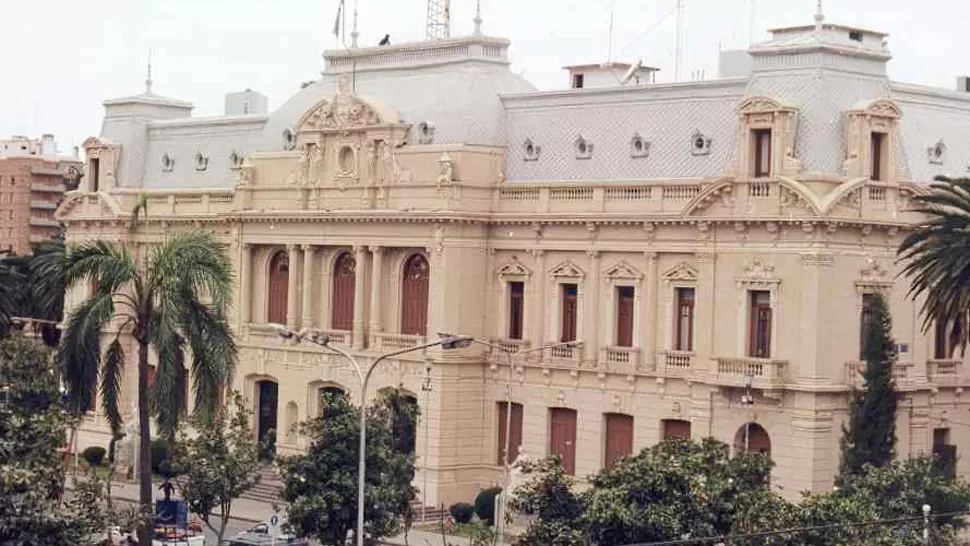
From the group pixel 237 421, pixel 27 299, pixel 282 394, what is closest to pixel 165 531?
pixel 237 421

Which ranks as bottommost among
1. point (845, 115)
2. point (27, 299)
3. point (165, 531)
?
point (165, 531)

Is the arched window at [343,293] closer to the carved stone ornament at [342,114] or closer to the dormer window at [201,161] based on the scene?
the carved stone ornament at [342,114]

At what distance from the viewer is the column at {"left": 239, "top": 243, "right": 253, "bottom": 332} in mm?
99375

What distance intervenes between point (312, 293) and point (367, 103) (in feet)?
27.7

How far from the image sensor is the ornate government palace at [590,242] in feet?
260

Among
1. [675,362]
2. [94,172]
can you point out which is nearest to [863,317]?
[675,362]

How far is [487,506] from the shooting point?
86500 mm

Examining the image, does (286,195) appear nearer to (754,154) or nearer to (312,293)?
(312,293)

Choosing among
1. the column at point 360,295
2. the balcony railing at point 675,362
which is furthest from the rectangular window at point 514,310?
the balcony railing at point 675,362

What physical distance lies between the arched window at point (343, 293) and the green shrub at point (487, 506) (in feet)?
36.7

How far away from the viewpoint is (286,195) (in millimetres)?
97062

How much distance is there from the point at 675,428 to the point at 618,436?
300cm

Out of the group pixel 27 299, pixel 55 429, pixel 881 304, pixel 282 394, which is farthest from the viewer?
pixel 27 299

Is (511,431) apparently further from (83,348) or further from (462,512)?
(83,348)
